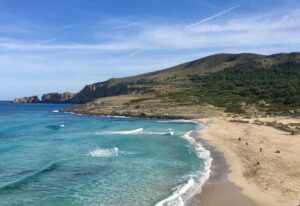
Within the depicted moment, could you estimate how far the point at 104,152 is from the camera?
42906 millimetres

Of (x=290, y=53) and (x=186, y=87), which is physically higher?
(x=290, y=53)

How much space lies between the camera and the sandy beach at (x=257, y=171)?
23.6m

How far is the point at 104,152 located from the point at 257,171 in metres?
17.1

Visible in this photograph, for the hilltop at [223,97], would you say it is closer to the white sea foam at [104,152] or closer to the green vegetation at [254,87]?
the green vegetation at [254,87]

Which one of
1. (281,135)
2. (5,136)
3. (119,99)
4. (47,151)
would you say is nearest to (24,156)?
(47,151)

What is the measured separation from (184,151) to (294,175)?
1584 centimetres

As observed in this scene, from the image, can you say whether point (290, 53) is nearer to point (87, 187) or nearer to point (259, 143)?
point (259, 143)

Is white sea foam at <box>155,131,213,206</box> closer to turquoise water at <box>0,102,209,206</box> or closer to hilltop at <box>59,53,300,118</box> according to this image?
turquoise water at <box>0,102,209,206</box>

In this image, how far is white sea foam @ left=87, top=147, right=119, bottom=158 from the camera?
134 ft

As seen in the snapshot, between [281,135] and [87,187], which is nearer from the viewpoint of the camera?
[87,187]

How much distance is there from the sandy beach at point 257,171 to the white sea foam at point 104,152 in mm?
9625

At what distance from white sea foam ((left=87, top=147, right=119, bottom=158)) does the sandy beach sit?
9625 millimetres

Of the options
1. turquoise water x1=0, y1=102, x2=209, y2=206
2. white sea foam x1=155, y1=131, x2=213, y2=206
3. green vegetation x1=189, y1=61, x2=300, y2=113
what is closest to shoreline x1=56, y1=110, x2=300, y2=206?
white sea foam x1=155, y1=131, x2=213, y2=206

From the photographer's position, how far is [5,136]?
6162cm
